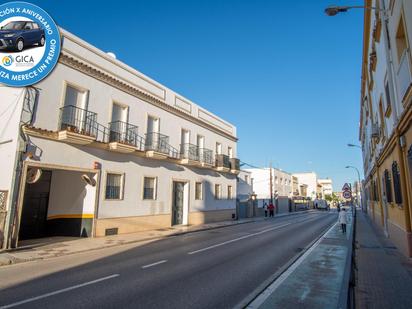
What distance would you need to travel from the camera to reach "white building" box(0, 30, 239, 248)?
11531 millimetres

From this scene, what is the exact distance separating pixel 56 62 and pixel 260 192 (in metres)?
44.4

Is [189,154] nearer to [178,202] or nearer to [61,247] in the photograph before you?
[178,202]

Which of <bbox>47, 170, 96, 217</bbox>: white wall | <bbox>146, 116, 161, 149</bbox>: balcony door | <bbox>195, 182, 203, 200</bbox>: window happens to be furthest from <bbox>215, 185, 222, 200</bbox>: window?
<bbox>47, 170, 96, 217</bbox>: white wall

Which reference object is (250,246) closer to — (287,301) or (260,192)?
(287,301)

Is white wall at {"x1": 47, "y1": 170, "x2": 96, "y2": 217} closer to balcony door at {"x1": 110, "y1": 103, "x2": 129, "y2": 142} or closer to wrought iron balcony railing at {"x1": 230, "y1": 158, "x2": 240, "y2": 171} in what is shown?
balcony door at {"x1": 110, "y1": 103, "x2": 129, "y2": 142}

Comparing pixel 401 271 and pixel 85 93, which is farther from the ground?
pixel 85 93

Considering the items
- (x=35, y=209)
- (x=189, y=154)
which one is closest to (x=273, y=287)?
(x=35, y=209)

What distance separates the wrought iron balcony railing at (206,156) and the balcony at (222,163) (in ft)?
2.92

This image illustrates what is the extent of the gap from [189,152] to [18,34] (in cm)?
1383

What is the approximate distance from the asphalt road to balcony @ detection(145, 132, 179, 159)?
7960 millimetres

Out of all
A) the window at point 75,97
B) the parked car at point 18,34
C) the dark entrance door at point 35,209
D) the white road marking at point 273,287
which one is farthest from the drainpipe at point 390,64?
the dark entrance door at point 35,209

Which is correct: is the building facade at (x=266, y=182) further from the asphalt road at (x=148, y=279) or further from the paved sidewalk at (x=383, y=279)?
the asphalt road at (x=148, y=279)

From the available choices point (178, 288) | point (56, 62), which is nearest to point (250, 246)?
point (178, 288)

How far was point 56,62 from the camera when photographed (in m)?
12.7
